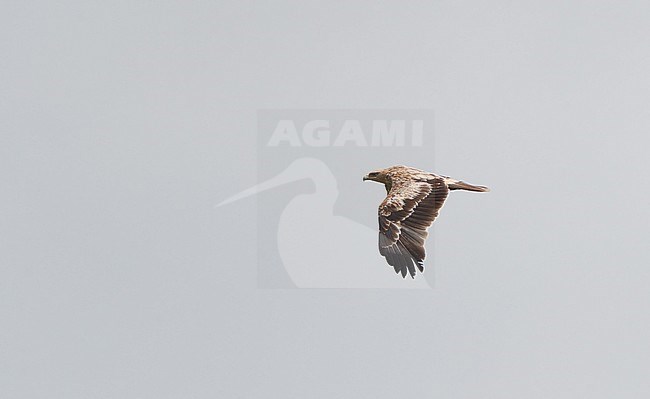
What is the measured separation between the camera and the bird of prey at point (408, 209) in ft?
110

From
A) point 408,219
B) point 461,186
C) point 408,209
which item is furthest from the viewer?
point 461,186

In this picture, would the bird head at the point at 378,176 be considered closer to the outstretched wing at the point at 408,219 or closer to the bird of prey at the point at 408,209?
the bird of prey at the point at 408,209

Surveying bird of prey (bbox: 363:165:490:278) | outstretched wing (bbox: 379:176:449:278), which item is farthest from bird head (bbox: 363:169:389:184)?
outstretched wing (bbox: 379:176:449:278)

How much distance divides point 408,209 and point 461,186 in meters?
3.39

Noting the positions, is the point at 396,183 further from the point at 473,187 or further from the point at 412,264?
the point at 412,264

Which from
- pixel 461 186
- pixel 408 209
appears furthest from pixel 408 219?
pixel 461 186

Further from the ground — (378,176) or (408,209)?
(378,176)

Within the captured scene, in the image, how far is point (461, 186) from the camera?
38188mm

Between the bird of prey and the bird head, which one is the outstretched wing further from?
the bird head

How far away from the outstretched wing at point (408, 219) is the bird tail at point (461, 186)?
512mm

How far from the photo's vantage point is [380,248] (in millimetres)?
33969

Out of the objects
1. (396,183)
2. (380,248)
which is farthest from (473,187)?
(380,248)

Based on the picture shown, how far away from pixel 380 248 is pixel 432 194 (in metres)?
3.09

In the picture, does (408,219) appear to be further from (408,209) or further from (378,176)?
(378,176)
